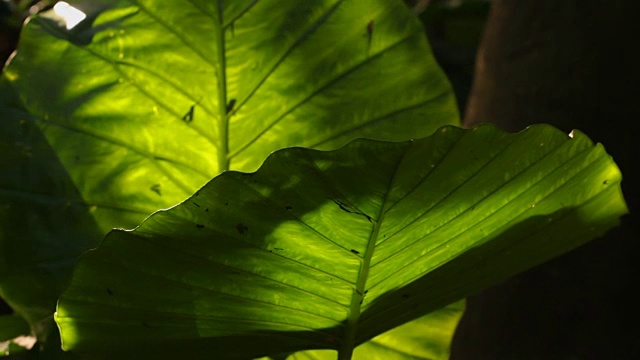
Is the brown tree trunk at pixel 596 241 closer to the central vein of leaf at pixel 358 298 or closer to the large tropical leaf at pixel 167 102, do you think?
the large tropical leaf at pixel 167 102

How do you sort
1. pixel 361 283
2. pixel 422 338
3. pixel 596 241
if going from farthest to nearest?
pixel 596 241, pixel 422 338, pixel 361 283

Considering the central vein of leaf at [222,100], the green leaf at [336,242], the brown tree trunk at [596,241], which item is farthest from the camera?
the brown tree trunk at [596,241]

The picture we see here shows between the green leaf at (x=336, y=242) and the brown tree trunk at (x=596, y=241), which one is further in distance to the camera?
the brown tree trunk at (x=596, y=241)

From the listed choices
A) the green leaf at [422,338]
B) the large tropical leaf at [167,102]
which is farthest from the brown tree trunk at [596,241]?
the large tropical leaf at [167,102]

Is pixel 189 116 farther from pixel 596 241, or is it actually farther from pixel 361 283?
pixel 596 241

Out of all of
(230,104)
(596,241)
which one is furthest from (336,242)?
(596,241)

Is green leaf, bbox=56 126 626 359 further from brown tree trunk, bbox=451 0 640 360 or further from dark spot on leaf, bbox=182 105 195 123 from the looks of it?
brown tree trunk, bbox=451 0 640 360

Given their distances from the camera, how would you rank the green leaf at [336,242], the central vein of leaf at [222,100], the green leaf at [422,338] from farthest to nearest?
1. the green leaf at [422,338]
2. the central vein of leaf at [222,100]
3. the green leaf at [336,242]

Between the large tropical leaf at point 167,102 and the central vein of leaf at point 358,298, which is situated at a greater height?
the large tropical leaf at point 167,102

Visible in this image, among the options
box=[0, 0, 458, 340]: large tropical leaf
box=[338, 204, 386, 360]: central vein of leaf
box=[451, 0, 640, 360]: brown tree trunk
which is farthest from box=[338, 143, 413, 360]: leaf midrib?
box=[451, 0, 640, 360]: brown tree trunk
